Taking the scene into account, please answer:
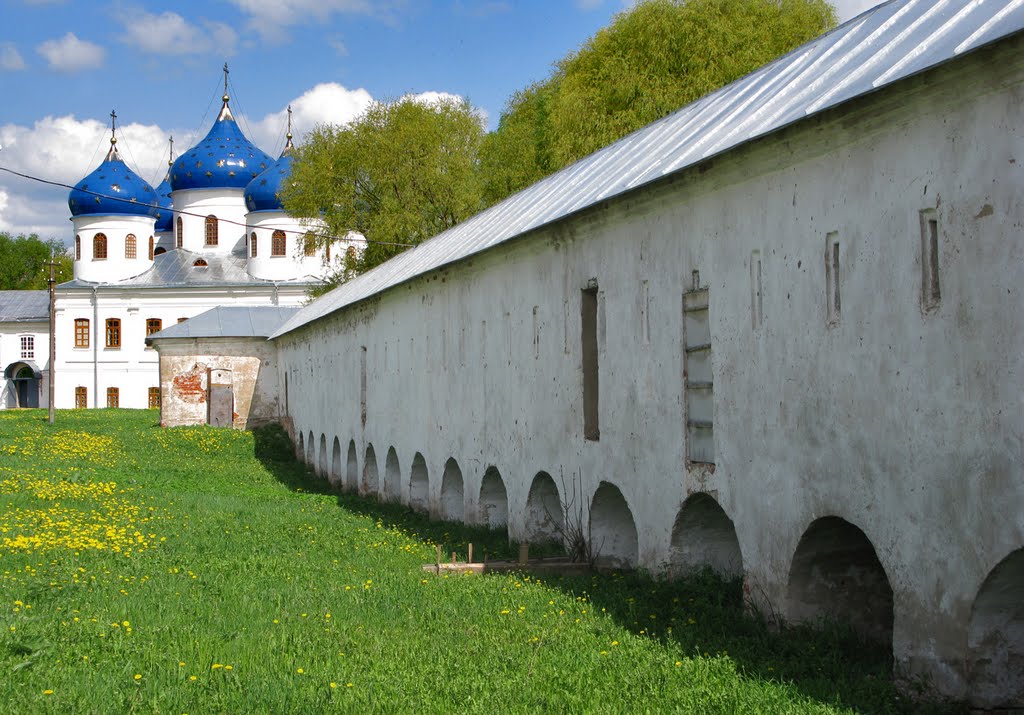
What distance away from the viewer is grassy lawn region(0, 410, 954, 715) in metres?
6.56

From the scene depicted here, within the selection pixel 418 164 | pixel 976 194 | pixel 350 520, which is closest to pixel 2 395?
pixel 418 164

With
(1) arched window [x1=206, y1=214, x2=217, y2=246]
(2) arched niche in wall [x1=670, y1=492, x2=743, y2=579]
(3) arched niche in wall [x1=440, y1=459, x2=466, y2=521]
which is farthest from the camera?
(1) arched window [x1=206, y1=214, x2=217, y2=246]

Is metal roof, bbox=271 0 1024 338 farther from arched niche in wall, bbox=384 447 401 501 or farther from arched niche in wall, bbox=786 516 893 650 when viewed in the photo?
arched niche in wall, bbox=384 447 401 501

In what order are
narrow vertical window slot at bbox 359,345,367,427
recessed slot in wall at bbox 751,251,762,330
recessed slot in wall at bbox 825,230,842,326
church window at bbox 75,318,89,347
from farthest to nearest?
1. church window at bbox 75,318,89,347
2. narrow vertical window slot at bbox 359,345,367,427
3. recessed slot in wall at bbox 751,251,762,330
4. recessed slot in wall at bbox 825,230,842,326

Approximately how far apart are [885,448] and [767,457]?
1414mm

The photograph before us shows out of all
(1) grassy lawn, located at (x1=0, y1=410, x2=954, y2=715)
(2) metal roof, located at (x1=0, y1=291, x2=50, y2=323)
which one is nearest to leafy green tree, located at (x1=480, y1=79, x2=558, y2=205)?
(1) grassy lawn, located at (x1=0, y1=410, x2=954, y2=715)

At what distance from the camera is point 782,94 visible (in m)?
9.00

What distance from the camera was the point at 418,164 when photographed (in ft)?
122

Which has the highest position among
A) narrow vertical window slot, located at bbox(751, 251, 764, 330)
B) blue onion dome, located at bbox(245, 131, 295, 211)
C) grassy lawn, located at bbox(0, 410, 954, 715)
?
blue onion dome, located at bbox(245, 131, 295, 211)

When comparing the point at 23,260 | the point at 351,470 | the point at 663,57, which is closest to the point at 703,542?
the point at 351,470

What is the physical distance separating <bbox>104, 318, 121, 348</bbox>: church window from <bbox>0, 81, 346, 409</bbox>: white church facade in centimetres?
5

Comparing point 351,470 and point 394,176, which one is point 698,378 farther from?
point 394,176

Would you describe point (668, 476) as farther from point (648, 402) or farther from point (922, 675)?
point (922, 675)

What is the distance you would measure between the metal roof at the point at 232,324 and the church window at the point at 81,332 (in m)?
18.3
